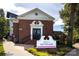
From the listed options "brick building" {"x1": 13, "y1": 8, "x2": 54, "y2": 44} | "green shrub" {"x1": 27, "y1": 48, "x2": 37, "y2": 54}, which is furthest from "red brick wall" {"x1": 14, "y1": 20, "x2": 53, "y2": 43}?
"green shrub" {"x1": 27, "y1": 48, "x2": 37, "y2": 54}

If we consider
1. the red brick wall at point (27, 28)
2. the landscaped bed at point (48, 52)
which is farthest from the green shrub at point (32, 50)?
the red brick wall at point (27, 28)

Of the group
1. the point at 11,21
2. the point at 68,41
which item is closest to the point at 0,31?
the point at 11,21

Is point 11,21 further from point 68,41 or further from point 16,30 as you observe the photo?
point 68,41

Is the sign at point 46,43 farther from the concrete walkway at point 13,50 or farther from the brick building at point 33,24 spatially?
the concrete walkway at point 13,50

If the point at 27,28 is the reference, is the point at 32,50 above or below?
below

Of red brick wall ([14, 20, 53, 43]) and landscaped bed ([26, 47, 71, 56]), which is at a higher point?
red brick wall ([14, 20, 53, 43])

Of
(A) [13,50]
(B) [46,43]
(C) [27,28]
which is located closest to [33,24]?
(C) [27,28]

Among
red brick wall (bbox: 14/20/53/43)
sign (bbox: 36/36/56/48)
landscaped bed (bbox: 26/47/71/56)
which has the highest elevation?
red brick wall (bbox: 14/20/53/43)

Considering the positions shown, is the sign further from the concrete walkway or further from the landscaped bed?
the concrete walkway

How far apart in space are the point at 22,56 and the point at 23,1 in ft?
2.02

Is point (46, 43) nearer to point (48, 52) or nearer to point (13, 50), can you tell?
point (48, 52)

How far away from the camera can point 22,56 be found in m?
8.68

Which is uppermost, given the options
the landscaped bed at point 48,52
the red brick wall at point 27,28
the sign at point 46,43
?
the red brick wall at point 27,28

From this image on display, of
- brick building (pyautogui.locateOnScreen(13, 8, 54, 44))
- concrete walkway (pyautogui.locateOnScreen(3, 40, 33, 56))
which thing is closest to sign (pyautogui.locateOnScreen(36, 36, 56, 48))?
brick building (pyautogui.locateOnScreen(13, 8, 54, 44))
